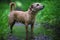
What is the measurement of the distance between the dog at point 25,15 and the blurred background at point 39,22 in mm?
36

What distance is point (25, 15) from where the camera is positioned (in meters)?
1.74

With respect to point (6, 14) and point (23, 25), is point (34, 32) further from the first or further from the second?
point (6, 14)

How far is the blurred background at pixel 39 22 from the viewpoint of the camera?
5.91 ft

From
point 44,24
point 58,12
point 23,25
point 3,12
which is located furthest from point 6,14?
point 58,12

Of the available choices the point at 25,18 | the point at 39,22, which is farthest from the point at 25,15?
the point at 39,22

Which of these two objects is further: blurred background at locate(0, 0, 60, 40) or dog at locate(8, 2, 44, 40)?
blurred background at locate(0, 0, 60, 40)

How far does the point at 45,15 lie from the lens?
1847mm

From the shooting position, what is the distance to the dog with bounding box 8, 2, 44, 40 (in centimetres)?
170

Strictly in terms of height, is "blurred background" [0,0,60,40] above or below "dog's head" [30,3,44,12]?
below

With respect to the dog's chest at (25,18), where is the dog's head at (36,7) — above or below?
above

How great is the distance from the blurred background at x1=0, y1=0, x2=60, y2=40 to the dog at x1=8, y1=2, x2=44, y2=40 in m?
0.04

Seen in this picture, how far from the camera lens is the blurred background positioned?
1.80 meters

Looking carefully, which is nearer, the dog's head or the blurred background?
the dog's head

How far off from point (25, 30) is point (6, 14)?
20 centimetres
